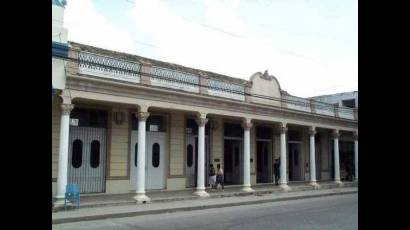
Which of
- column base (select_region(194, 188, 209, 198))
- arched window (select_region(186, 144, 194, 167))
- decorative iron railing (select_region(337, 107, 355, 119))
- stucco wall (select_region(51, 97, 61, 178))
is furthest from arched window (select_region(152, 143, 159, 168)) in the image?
decorative iron railing (select_region(337, 107, 355, 119))

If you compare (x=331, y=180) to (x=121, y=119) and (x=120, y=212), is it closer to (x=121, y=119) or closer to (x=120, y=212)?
(x=121, y=119)

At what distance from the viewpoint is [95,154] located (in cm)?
1625

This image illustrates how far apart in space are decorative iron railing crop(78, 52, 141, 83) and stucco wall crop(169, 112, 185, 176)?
3690 mm

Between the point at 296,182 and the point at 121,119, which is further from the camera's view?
the point at 296,182

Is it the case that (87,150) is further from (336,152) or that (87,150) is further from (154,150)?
(336,152)

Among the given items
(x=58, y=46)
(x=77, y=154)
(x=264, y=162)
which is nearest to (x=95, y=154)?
(x=77, y=154)

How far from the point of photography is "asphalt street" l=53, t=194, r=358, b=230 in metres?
10.7

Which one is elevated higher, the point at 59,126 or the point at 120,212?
the point at 59,126
